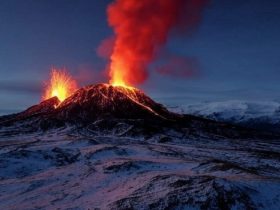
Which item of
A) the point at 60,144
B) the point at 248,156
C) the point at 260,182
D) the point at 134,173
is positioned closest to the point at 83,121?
the point at 60,144

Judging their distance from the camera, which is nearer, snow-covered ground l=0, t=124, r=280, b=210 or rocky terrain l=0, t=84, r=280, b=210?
snow-covered ground l=0, t=124, r=280, b=210

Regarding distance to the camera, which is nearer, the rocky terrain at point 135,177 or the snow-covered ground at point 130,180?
the snow-covered ground at point 130,180

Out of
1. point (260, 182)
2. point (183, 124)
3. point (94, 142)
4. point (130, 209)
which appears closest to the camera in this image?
point (130, 209)

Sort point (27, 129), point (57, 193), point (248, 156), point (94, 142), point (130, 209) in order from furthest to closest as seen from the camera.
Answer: point (27, 129)
point (94, 142)
point (248, 156)
point (57, 193)
point (130, 209)

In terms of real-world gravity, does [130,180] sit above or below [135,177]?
below

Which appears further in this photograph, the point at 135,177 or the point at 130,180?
the point at 135,177

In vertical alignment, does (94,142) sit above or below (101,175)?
above

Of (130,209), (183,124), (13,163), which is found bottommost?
(130,209)

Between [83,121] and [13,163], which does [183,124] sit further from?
[13,163]
